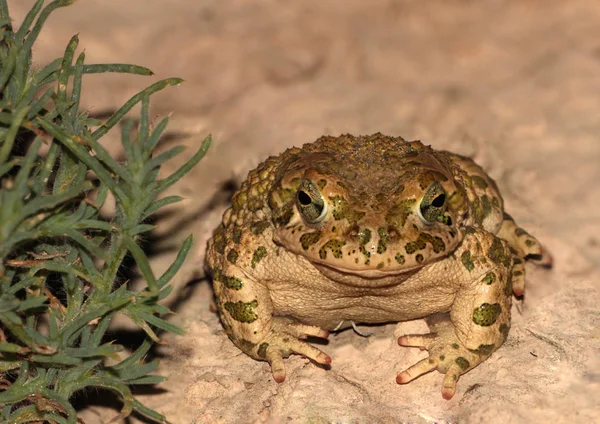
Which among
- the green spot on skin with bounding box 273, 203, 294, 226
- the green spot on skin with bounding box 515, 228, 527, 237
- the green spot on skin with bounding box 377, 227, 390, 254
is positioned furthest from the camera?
the green spot on skin with bounding box 515, 228, 527, 237

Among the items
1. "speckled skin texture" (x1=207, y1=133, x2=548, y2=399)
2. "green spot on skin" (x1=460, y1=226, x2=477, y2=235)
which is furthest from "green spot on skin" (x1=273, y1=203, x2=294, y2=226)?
"green spot on skin" (x1=460, y1=226, x2=477, y2=235)

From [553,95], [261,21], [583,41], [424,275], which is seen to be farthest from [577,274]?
[261,21]

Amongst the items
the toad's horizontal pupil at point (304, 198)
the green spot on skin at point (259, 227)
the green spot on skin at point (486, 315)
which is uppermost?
the toad's horizontal pupil at point (304, 198)

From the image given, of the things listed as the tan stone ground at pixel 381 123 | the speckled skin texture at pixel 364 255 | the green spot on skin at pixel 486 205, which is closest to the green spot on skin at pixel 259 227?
the speckled skin texture at pixel 364 255

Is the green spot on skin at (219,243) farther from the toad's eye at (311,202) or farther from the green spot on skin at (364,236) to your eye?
the green spot on skin at (364,236)

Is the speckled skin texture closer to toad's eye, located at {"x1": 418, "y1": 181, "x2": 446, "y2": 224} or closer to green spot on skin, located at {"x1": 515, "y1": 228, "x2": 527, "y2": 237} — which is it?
toad's eye, located at {"x1": 418, "y1": 181, "x2": 446, "y2": 224}

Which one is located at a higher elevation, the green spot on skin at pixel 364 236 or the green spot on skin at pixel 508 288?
the green spot on skin at pixel 364 236

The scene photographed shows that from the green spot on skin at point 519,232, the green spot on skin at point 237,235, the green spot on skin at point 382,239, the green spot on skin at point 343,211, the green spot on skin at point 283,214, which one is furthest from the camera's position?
the green spot on skin at point 519,232

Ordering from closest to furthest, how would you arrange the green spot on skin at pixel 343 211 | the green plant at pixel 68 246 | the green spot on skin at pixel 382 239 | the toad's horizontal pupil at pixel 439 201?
the green plant at pixel 68 246 → the green spot on skin at pixel 382 239 → the green spot on skin at pixel 343 211 → the toad's horizontal pupil at pixel 439 201
